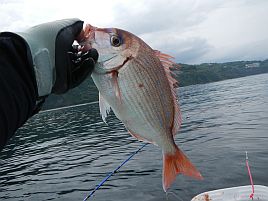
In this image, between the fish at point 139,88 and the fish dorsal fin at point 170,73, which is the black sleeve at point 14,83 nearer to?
the fish at point 139,88

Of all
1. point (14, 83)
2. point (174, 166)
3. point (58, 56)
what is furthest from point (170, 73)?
point (14, 83)

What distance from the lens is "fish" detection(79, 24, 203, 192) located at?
2.30 m

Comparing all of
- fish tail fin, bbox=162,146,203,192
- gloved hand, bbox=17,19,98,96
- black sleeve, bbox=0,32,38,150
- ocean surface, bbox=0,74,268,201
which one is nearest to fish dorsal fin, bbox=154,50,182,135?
fish tail fin, bbox=162,146,203,192

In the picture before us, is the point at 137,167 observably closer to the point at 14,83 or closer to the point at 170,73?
the point at 170,73

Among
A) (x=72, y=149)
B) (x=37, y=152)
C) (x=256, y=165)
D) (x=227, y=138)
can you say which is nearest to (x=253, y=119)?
(x=227, y=138)

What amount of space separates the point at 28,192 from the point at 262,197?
12161 mm

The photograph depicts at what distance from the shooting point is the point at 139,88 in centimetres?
239

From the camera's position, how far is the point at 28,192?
1506cm

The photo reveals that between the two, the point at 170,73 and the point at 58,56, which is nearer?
the point at 58,56

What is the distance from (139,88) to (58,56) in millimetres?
686

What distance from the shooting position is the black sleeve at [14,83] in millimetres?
1669

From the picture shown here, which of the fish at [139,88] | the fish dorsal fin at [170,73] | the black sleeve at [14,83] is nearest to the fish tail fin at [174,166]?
the fish at [139,88]

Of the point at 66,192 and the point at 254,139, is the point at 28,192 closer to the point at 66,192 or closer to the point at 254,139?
the point at 66,192

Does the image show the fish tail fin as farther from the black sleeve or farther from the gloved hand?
the black sleeve
